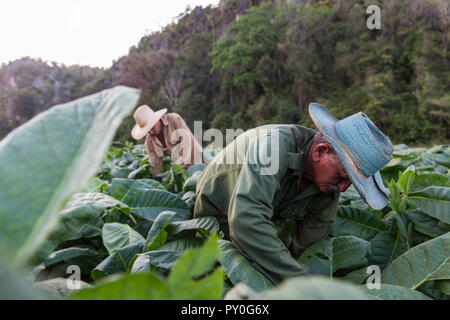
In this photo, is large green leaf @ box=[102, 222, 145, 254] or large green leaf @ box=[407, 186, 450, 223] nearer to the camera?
large green leaf @ box=[102, 222, 145, 254]

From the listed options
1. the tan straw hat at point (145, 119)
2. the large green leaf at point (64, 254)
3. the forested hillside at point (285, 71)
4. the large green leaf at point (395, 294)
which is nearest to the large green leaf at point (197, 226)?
the large green leaf at point (64, 254)

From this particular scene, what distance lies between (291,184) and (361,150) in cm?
49

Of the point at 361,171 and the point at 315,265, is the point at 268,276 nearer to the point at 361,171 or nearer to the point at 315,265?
the point at 315,265

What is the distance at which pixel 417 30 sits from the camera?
2456 cm

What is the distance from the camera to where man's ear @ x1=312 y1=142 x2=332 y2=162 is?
178cm

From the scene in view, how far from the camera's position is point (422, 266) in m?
1.25

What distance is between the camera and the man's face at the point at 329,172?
5.71 feet

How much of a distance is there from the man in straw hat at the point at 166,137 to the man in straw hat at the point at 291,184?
8.03ft

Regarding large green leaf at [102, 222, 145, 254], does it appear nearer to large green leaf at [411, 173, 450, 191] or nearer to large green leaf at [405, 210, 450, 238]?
large green leaf at [405, 210, 450, 238]

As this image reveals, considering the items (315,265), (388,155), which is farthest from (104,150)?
(388,155)

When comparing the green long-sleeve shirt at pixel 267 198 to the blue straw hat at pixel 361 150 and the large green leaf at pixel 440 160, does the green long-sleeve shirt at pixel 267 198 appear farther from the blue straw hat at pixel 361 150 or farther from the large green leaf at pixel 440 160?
the large green leaf at pixel 440 160

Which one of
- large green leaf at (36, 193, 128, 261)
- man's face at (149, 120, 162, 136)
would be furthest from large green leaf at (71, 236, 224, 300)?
man's face at (149, 120, 162, 136)

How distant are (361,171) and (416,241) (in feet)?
1.61

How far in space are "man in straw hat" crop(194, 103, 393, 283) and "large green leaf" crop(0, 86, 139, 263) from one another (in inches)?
43.6
